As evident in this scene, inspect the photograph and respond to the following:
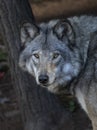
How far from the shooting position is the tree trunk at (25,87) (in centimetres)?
807

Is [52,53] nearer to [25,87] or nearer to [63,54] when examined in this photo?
[63,54]

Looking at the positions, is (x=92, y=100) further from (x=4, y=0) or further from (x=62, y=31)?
(x=4, y=0)

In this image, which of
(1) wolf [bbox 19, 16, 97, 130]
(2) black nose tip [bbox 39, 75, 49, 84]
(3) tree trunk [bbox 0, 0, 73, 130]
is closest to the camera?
(2) black nose tip [bbox 39, 75, 49, 84]

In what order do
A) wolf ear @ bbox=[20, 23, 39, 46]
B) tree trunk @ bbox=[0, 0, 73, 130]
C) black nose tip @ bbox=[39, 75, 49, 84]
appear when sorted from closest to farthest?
black nose tip @ bbox=[39, 75, 49, 84] < wolf ear @ bbox=[20, 23, 39, 46] < tree trunk @ bbox=[0, 0, 73, 130]

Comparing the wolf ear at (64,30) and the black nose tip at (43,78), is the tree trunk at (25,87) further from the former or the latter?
the black nose tip at (43,78)

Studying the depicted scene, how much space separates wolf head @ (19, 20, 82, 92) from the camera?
272 inches

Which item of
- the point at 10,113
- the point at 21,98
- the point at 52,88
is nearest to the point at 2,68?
the point at 10,113

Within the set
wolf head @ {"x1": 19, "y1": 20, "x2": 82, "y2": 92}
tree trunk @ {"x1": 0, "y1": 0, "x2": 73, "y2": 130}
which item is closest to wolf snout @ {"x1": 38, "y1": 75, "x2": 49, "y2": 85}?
wolf head @ {"x1": 19, "y1": 20, "x2": 82, "y2": 92}

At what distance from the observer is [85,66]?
279 inches

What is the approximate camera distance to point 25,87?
8.18m

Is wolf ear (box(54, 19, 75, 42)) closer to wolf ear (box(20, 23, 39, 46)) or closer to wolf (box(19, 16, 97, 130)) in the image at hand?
wolf (box(19, 16, 97, 130))

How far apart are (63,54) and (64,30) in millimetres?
296

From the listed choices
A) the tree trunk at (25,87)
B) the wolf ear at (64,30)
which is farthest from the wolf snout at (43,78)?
the tree trunk at (25,87)

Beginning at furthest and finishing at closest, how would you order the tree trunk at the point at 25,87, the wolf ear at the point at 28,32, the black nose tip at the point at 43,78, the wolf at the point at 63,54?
the tree trunk at the point at 25,87, the wolf ear at the point at 28,32, the wolf at the point at 63,54, the black nose tip at the point at 43,78
